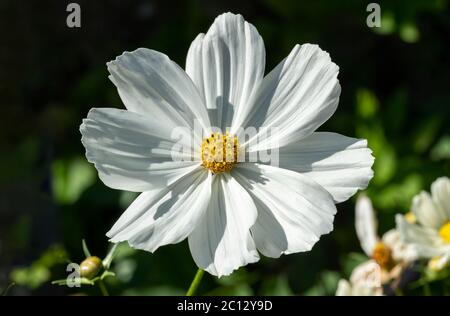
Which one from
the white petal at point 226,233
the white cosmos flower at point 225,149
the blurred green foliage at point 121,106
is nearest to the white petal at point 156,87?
the white cosmos flower at point 225,149

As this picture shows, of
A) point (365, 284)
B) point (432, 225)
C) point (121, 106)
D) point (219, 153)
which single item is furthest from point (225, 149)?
point (121, 106)

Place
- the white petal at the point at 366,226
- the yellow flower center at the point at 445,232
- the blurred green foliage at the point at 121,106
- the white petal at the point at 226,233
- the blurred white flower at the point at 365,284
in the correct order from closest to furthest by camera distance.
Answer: the white petal at the point at 226,233, the blurred white flower at the point at 365,284, the yellow flower center at the point at 445,232, the white petal at the point at 366,226, the blurred green foliage at the point at 121,106

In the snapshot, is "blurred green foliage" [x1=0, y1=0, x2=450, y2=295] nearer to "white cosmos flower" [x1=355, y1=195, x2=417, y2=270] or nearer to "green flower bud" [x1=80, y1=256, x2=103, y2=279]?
"white cosmos flower" [x1=355, y1=195, x2=417, y2=270]

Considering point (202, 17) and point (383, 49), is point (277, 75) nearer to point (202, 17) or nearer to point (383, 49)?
point (202, 17)

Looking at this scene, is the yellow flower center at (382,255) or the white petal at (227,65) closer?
the white petal at (227,65)

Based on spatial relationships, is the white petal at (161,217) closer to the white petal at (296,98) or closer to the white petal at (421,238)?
the white petal at (296,98)

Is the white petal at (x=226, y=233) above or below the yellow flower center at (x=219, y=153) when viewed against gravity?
below
